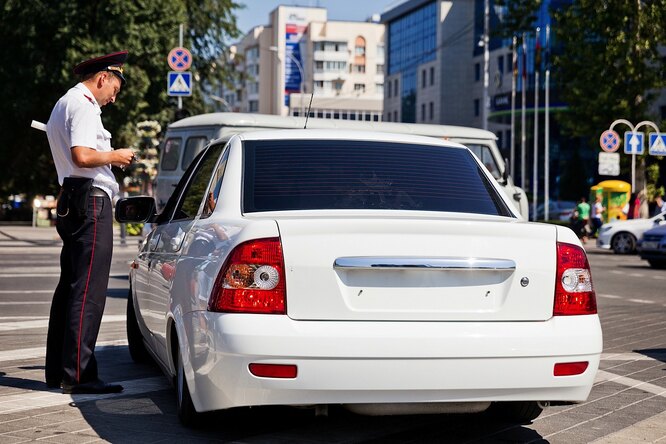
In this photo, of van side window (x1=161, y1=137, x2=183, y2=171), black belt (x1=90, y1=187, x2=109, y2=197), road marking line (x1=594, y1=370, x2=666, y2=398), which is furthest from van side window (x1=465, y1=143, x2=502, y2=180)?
black belt (x1=90, y1=187, x2=109, y2=197)

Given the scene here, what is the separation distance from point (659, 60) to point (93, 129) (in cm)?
3465

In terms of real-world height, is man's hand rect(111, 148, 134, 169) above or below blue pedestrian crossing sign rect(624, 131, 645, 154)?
below

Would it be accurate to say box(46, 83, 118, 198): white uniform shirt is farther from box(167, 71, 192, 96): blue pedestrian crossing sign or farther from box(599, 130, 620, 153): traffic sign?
box(599, 130, 620, 153): traffic sign

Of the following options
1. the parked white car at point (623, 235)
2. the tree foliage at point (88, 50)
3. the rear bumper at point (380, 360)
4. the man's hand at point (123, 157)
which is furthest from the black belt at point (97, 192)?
the tree foliage at point (88, 50)

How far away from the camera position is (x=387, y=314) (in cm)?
499

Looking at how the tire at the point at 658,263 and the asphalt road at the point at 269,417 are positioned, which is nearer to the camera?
the asphalt road at the point at 269,417

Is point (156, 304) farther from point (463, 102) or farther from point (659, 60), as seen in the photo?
point (463, 102)

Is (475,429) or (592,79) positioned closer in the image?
(475,429)

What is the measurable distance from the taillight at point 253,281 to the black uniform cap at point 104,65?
242cm

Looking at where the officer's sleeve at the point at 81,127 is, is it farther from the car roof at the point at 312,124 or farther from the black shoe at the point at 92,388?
the car roof at the point at 312,124

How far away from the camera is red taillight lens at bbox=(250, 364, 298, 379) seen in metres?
4.86

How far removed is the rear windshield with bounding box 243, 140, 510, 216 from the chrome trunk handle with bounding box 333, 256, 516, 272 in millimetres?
663

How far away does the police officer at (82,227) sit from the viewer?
6.86 m

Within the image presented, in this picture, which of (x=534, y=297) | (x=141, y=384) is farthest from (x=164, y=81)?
(x=534, y=297)
